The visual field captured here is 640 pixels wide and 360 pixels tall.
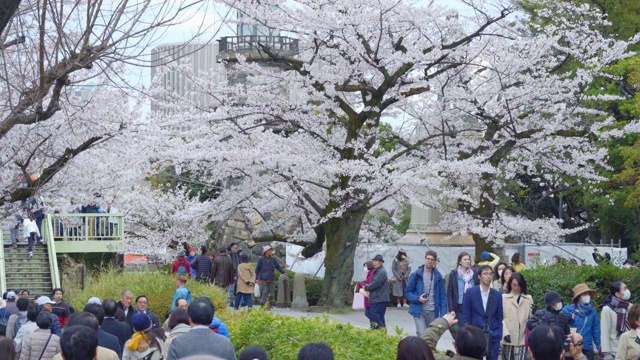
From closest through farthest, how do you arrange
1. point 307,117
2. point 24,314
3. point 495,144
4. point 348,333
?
1. point 348,333
2. point 24,314
3. point 307,117
4. point 495,144

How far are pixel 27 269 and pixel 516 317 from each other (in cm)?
1954

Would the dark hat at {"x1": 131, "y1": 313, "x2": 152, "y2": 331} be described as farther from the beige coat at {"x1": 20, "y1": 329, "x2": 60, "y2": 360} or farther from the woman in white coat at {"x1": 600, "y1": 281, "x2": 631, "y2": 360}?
the woman in white coat at {"x1": 600, "y1": 281, "x2": 631, "y2": 360}

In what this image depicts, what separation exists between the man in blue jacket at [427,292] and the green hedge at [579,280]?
3.08m

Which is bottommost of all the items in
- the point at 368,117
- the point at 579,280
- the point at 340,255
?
the point at 579,280

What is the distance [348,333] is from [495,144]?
14430 mm

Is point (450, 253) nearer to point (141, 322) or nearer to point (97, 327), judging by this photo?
point (141, 322)

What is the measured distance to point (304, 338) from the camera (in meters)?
10.2

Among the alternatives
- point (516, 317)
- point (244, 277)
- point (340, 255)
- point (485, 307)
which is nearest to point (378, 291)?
point (516, 317)

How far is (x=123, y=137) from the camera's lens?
2242 cm

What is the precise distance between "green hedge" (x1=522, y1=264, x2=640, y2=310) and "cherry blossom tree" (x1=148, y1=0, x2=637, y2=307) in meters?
5.31

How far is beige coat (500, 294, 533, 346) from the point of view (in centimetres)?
1128

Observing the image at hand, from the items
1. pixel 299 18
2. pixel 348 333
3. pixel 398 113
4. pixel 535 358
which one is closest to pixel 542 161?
pixel 398 113

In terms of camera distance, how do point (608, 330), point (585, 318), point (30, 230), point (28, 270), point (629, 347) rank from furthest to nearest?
point (30, 230)
point (28, 270)
point (585, 318)
point (608, 330)
point (629, 347)

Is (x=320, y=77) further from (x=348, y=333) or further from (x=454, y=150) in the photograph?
(x=348, y=333)
